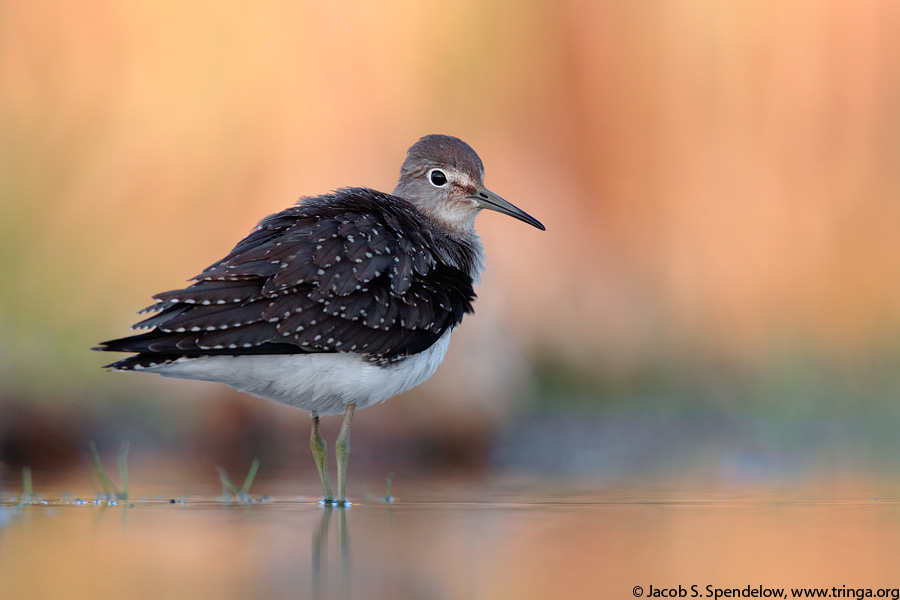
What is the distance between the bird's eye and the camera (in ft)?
25.2

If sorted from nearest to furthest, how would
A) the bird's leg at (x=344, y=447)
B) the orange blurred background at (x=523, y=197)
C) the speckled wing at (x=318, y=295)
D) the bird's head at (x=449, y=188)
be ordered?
the speckled wing at (x=318, y=295) < the bird's leg at (x=344, y=447) < the bird's head at (x=449, y=188) < the orange blurred background at (x=523, y=197)

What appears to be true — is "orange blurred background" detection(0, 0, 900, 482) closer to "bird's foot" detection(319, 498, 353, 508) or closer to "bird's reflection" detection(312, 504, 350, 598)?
"bird's foot" detection(319, 498, 353, 508)

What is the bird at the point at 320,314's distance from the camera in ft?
18.7

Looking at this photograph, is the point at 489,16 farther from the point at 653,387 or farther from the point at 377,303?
the point at 377,303

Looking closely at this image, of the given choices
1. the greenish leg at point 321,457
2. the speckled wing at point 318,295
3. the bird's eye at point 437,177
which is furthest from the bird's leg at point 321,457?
the bird's eye at point 437,177

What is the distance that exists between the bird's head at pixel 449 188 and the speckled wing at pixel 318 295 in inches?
35.2

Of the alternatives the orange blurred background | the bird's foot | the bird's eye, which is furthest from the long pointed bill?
the orange blurred background

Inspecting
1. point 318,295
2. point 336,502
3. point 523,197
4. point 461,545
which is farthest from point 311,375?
point 523,197

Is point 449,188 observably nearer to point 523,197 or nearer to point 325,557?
point 325,557

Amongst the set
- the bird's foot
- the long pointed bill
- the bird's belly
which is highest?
the long pointed bill

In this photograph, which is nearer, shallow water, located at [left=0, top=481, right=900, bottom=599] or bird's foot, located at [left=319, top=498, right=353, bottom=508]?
shallow water, located at [left=0, top=481, right=900, bottom=599]

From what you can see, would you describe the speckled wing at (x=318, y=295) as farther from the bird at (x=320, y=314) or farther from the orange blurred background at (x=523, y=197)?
the orange blurred background at (x=523, y=197)

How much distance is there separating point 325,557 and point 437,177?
4183mm

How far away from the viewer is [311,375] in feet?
19.7
